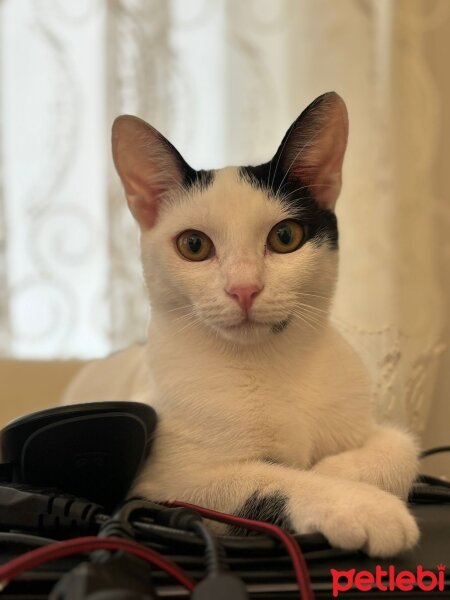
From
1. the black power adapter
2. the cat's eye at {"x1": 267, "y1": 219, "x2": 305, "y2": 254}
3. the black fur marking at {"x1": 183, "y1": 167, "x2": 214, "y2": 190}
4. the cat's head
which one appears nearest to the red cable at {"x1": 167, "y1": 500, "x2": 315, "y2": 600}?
the black power adapter

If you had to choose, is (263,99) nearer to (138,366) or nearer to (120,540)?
(138,366)

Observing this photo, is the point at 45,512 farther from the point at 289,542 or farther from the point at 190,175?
the point at 190,175

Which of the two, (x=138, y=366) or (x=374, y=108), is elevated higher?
(x=374, y=108)

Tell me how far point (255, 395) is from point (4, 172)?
95 cm

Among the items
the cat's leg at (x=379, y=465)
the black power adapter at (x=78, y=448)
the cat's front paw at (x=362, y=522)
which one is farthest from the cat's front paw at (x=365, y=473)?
the black power adapter at (x=78, y=448)

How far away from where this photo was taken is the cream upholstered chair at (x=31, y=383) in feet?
4.61

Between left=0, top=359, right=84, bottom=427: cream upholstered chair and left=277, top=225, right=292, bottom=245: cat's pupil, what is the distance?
785 millimetres

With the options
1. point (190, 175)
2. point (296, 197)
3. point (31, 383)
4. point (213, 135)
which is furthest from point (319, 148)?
point (31, 383)

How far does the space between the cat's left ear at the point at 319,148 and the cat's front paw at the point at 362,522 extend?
0.44 meters

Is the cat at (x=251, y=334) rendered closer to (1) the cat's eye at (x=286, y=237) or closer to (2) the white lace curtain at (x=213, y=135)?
(1) the cat's eye at (x=286, y=237)

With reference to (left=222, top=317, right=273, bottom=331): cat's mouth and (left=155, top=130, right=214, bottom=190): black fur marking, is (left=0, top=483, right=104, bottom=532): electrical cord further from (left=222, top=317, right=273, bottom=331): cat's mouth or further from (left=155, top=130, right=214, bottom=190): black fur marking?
(left=155, top=130, right=214, bottom=190): black fur marking

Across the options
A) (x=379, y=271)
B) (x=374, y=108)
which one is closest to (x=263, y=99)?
(x=374, y=108)

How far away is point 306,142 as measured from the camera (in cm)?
84

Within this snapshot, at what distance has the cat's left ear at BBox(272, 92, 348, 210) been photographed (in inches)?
32.4
